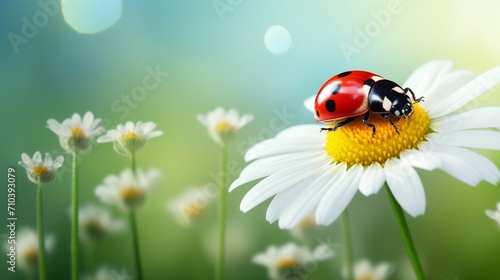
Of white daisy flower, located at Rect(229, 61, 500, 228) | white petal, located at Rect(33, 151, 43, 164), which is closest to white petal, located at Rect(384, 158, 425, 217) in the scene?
white daisy flower, located at Rect(229, 61, 500, 228)

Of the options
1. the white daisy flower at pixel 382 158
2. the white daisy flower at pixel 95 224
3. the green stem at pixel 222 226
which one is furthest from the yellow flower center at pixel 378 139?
the white daisy flower at pixel 95 224

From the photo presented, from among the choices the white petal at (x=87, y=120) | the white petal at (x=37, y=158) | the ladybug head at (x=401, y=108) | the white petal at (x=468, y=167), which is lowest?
the white petal at (x=468, y=167)

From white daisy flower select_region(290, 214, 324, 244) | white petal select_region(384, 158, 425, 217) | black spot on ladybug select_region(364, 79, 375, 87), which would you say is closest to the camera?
white petal select_region(384, 158, 425, 217)

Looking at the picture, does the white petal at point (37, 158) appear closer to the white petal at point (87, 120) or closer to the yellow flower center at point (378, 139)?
the white petal at point (87, 120)

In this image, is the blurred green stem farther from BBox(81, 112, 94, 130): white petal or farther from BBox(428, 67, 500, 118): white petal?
BBox(428, 67, 500, 118): white petal

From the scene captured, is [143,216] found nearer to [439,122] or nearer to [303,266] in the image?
[303,266]
